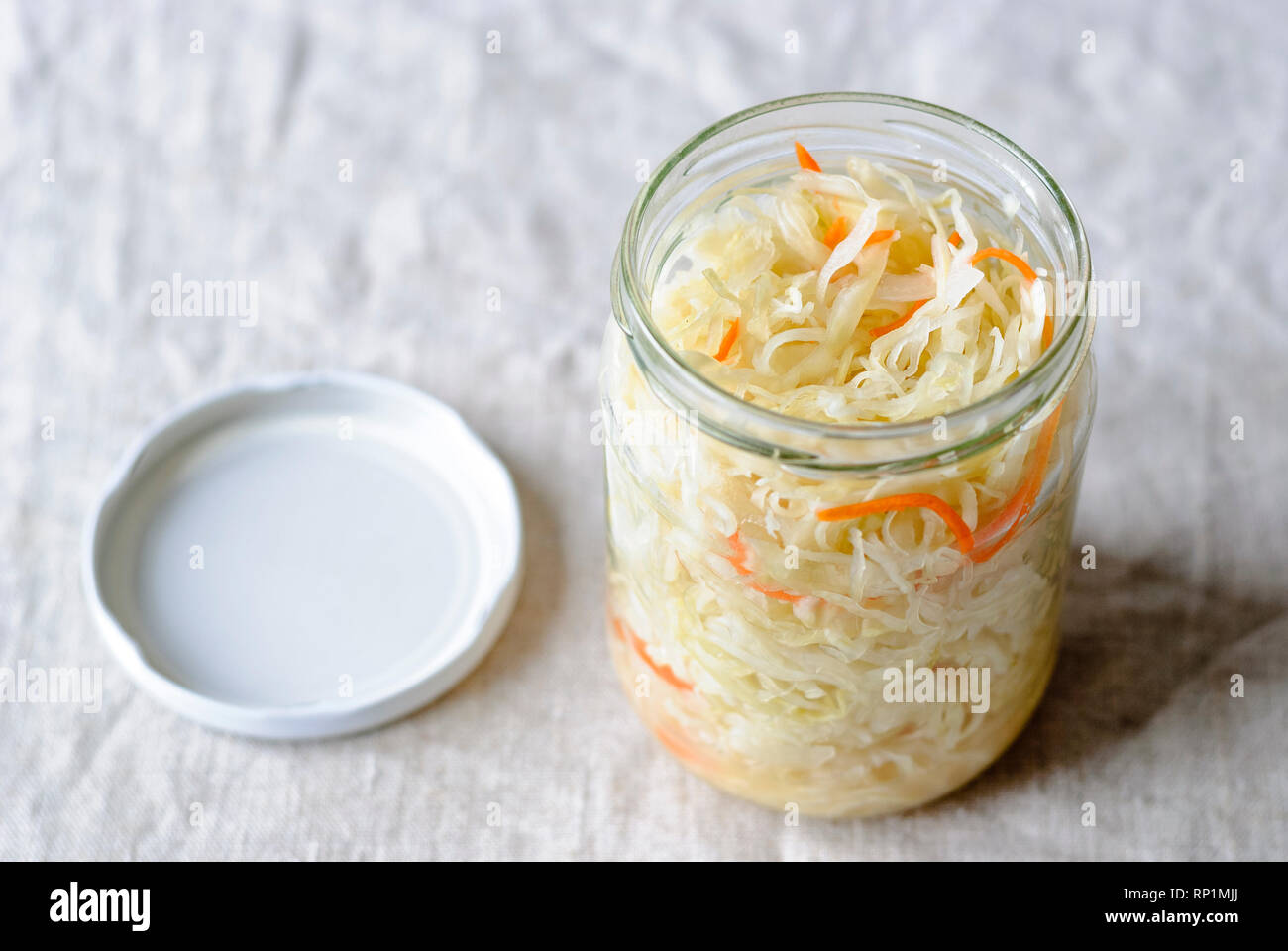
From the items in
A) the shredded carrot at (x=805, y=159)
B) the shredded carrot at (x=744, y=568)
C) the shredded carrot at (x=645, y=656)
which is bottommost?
the shredded carrot at (x=645, y=656)

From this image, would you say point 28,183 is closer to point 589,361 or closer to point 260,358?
point 260,358

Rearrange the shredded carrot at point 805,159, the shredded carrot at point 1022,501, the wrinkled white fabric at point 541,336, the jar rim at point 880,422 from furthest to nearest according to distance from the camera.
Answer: the wrinkled white fabric at point 541,336 < the shredded carrot at point 805,159 < the shredded carrot at point 1022,501 < the jar rim at point 880,422

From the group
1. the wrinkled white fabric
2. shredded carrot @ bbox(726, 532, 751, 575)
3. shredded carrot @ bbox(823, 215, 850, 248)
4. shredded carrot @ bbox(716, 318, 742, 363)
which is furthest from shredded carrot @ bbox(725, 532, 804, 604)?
the wrinkled white fabric

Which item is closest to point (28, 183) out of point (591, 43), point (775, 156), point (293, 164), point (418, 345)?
point (293, 164)

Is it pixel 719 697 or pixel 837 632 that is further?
pixel 719 697

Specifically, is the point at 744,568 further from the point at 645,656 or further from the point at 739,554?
the point at 645,656

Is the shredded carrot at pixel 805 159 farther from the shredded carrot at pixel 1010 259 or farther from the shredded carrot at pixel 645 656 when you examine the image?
the shredded carrot at pixel 645 656

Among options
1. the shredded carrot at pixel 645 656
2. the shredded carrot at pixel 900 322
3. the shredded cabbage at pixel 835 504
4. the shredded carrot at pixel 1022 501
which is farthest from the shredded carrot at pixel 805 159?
the shredded carrot at pixel 645 656
